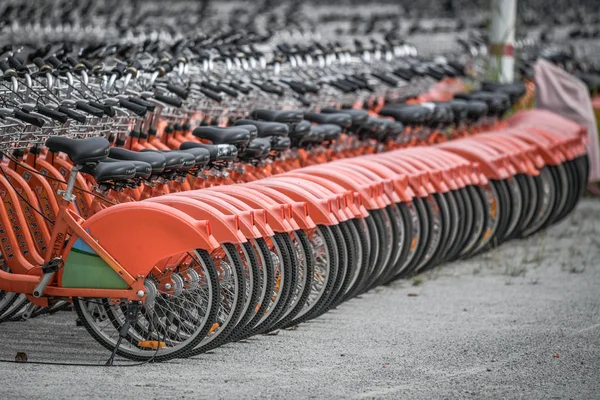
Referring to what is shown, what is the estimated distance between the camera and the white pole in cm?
1476

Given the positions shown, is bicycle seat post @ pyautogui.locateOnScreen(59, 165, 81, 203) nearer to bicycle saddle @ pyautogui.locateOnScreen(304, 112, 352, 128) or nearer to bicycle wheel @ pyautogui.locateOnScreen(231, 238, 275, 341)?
bicycle wheel @ pyautogui.locateOnScreen(231, 238, 275, 341)

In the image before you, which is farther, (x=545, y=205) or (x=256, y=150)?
(x=545, y=205)

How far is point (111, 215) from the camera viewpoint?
6387mm

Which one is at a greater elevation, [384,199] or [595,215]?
[384,199]

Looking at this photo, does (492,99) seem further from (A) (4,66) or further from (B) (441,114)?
(A) (4,66)

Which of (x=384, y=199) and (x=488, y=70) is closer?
(x=384, y=199)

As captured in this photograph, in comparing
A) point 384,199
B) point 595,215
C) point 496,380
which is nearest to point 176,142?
point 384,199

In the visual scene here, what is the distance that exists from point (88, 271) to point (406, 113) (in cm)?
444

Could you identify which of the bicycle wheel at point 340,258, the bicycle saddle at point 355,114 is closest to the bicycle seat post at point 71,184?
the bicycle wheel at point 340,258

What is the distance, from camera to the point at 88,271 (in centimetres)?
641

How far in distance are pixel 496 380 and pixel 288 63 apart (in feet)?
18.0

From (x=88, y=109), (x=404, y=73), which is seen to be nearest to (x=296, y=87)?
(x=404, y=73)

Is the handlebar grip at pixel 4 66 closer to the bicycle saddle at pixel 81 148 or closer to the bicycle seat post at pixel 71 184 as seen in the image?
the bicycle saddle at pixel 81 148

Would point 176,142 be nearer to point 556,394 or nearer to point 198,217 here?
point 198,217
